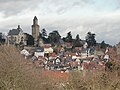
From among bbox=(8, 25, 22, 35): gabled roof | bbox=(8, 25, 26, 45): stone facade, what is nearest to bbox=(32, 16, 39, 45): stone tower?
bbox=(8, 25, 26, 45): stone facade

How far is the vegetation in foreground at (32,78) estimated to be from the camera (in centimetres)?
1838

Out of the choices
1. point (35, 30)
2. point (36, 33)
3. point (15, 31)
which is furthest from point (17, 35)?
point (35, 30)

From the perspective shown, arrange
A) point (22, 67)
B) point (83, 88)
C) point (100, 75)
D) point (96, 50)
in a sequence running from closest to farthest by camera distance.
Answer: point (83, 88) < point (100, 75) < point (22, 67) < point (96, 50)

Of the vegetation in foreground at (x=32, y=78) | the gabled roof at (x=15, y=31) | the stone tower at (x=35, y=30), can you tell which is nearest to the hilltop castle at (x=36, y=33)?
the stone tower at (x=35, y=30)

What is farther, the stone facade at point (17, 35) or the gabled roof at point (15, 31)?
the gabled roof at point (15, 31)

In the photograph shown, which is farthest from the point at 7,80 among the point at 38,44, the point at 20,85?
the point at 38,44

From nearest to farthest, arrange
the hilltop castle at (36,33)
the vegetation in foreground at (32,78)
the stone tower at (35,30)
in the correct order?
the vegetation in foreground at (32,78)
the hilltop castle at (36,33)
the stone tower at (35,30)

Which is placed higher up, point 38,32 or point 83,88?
point 38,32

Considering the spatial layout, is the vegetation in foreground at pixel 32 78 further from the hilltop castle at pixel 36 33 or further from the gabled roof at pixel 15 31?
the gabled roof at pixel 15 31

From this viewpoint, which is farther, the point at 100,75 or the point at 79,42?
the point at 79,42

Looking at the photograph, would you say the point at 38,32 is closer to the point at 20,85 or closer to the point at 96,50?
the point at 96,50

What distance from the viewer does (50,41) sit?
113875 millimetres

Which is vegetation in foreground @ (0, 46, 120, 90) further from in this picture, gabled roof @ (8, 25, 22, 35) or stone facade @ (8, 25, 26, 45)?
gabled roof @ (8, 25, 22, 35)

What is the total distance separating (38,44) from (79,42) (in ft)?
39.6
